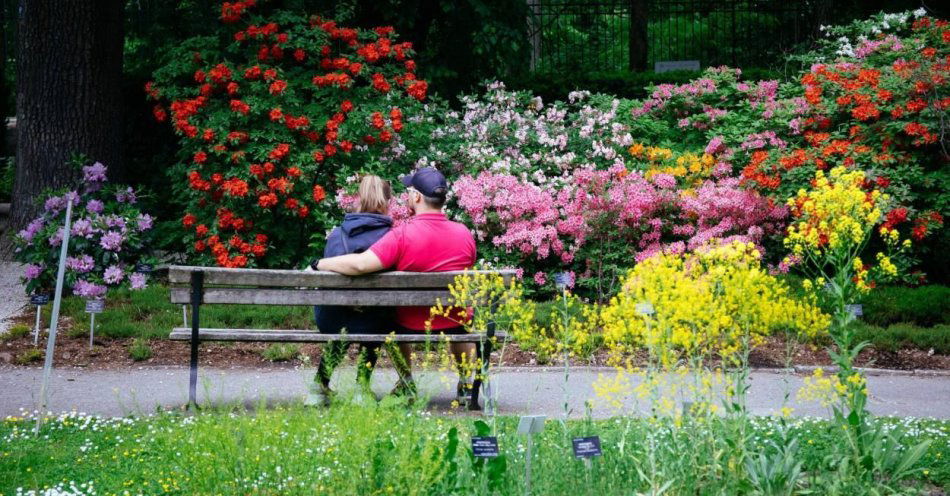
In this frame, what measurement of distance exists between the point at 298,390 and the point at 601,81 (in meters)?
9.82

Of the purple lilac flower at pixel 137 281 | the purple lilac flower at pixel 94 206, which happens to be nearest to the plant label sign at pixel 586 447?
the purple lilac flower at pixel 137 281

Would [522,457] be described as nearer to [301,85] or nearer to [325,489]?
[325,489]

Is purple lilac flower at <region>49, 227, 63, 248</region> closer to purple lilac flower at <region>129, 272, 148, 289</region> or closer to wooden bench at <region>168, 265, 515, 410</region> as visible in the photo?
purple lilac flower at <region>129, 272, 148, 289</region>

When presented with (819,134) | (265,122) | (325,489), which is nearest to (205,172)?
(265,122)

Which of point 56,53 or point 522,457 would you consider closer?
point 522,457

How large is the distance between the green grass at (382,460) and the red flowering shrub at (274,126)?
527cm

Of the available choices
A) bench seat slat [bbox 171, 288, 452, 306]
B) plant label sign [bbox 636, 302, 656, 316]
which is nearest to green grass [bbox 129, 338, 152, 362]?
bench seat slat [bbox 171, 288, 452, 306]

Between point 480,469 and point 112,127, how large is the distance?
9.01 m

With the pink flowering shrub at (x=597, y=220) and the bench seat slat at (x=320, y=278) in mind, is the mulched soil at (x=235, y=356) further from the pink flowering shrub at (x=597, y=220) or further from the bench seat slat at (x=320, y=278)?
the pink flowering shrub at (x=597, y=220)

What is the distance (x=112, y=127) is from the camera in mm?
11516

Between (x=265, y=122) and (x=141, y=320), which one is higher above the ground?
(x=265, y=122)

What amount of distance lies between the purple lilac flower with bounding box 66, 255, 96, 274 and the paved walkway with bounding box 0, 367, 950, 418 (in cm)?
219

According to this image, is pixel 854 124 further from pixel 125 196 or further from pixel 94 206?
pixel 94 206

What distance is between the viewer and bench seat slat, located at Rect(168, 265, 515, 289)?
5.64 meters
